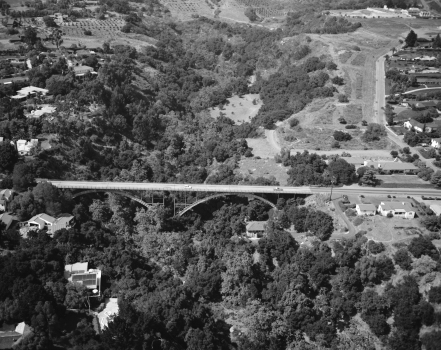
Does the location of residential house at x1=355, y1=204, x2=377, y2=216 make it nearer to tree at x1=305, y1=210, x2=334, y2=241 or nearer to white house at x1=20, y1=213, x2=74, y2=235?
tree at x1=305, y1=210, x2=334, y2=241

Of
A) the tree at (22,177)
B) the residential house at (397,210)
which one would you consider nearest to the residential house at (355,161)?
the residential house at (397,210)

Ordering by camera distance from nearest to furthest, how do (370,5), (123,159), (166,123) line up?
(123,159) < (166,123) < (370,5)

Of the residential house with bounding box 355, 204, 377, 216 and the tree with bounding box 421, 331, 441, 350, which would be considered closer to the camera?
the tree with bounding box 421, 331, 441, 350

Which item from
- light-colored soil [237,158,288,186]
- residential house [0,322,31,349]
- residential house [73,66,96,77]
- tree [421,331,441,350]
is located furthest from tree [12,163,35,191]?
tree [421,331,441,350]

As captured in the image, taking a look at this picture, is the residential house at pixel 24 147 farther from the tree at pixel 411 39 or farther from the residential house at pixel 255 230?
the tree at pixel 411 39

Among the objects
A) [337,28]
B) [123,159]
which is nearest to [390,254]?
[123,159]

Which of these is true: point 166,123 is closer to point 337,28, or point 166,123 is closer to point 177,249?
point 177,249
